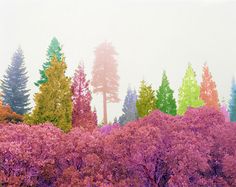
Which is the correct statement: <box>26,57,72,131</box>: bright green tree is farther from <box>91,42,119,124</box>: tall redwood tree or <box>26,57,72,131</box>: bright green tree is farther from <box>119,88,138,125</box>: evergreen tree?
<box>91,42,119,124</box>: tall redwood tree

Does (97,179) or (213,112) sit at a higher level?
(213,112)

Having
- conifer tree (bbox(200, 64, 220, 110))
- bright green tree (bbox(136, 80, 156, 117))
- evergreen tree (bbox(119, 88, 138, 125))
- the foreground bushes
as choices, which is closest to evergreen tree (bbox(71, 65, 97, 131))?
bright green tree (bbox(136, 80, 156, 117))

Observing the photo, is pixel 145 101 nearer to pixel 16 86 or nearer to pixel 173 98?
pixel 173 98

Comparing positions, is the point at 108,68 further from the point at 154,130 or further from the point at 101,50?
the point at 154,130

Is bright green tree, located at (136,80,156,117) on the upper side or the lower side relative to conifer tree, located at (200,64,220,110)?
lower

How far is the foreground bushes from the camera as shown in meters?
24.2

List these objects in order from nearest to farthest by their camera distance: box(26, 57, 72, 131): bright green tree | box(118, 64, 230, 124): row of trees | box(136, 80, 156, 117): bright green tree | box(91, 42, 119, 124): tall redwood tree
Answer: box(26, 57, 72, 131): bright green tree < box(136, 80, 156, 117): bright green tree < box(118, 64, 230, 124): row of trees < box(91, 42, 119, 124): tall redwood tree

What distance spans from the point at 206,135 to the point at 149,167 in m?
7.43

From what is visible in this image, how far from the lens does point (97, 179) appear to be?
80.5 ft

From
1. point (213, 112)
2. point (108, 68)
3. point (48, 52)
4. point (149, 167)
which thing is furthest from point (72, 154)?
point (108, 68)

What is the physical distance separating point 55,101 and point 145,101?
41.5ft

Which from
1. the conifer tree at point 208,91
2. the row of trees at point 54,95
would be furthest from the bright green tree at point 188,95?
the row of trees at point 54,95

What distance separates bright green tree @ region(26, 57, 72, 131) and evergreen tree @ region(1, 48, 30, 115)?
652 inches

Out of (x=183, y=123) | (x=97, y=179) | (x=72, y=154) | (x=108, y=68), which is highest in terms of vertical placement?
(x=108, y=68)
